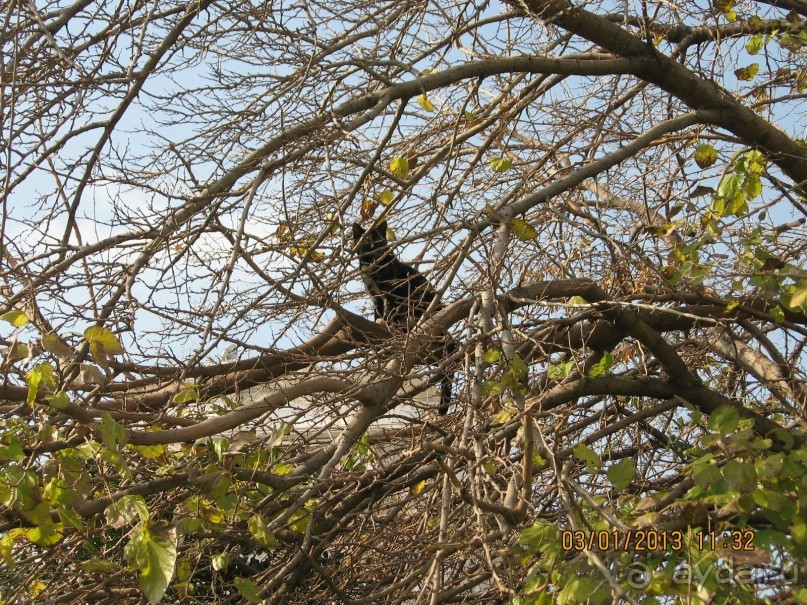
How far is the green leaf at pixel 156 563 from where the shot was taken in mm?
2566

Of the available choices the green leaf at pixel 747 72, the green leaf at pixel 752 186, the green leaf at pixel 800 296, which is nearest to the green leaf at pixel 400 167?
the green leaf at pixel 752 186

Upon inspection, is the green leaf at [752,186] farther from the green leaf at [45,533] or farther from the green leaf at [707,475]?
the green leaf at [45,533]

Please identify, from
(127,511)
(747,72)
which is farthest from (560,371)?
(747,72)

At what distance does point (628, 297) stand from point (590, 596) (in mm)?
2185

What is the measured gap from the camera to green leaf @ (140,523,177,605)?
2.57 meters

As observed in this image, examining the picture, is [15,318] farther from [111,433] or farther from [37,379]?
[111,433]

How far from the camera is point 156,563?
2.62 metres

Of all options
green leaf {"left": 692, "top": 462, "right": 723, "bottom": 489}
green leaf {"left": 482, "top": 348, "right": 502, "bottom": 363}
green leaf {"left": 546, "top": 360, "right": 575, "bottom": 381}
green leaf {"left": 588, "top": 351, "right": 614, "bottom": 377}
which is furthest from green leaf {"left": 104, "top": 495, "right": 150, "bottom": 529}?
green leaf {"left": 588, "top": 351, "right": 614, "bottom": 377}

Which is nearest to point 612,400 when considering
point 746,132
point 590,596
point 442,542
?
point 746,132

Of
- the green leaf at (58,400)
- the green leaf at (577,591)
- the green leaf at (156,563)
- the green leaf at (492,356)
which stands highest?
the green leaf at (58,400)

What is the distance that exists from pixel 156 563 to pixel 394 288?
7.73 ft

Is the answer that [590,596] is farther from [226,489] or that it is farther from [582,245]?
[582,245]

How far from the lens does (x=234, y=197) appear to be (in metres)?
4.01

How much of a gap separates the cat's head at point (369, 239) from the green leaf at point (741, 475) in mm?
1707
